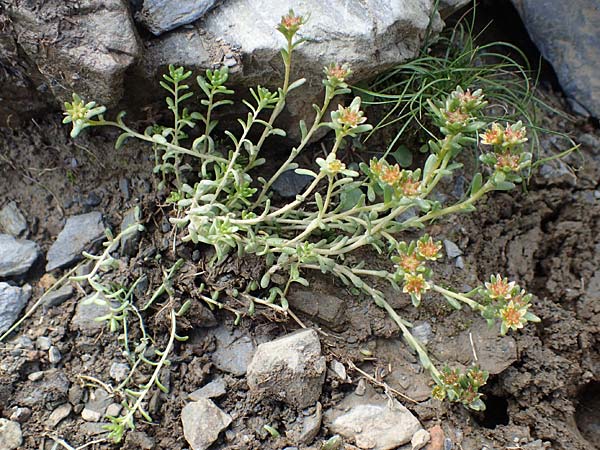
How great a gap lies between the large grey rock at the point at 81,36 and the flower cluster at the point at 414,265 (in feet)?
4.03

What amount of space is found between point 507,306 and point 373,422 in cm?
65

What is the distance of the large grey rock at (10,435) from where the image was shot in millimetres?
2240

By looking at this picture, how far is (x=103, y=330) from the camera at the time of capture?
248cm

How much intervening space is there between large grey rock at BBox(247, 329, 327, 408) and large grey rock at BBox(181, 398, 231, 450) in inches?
6.1

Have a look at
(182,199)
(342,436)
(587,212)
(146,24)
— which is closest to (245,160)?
(182,199)

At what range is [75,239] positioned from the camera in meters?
2.68

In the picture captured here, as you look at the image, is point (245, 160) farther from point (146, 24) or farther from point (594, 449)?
point (594, 449)

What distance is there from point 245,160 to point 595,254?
63.9 inches

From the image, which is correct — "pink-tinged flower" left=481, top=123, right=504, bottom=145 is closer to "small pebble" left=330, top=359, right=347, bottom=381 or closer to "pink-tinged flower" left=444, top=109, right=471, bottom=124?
"pink-tinged flower" left=444, top=109, right=471, bottom=124

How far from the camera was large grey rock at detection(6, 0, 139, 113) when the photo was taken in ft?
7.70

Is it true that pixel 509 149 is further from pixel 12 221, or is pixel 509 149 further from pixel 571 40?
pixel 12 221

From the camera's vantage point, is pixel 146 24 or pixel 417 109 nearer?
pixel 146 24

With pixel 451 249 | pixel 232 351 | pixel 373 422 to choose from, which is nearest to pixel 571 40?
pixel 451 249

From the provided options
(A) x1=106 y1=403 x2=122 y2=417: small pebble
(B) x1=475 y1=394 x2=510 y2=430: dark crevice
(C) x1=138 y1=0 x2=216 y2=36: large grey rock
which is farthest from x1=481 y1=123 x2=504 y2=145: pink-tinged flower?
(A) x1=106 y1=403 x2=122 y2=417: small pebble
